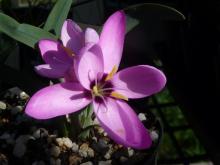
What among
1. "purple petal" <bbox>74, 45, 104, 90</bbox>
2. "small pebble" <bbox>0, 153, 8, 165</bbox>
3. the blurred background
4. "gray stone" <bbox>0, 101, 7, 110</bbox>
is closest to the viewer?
"purple petal" <bbox>74, 45, 104, 90</bbox>

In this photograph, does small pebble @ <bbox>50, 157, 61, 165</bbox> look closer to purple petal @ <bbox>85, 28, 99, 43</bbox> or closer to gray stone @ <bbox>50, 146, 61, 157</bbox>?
gray stone @ <bbox>50, 146, 61, 157</bbox>

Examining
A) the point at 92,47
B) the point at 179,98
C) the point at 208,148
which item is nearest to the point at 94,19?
the point at 179,98

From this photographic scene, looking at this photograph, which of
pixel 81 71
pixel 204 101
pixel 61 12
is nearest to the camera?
pixel 81 71

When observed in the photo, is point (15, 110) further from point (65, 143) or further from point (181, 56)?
point (181, 56)

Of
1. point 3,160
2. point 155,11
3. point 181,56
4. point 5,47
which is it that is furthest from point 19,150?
point 181,56

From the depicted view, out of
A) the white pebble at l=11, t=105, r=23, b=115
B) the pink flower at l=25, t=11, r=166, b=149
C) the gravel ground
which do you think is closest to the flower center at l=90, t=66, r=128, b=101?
the pink flower at l=25, t=11, r=166, b=149

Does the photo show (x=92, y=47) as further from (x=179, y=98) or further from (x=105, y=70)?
(x=179, y=98)
